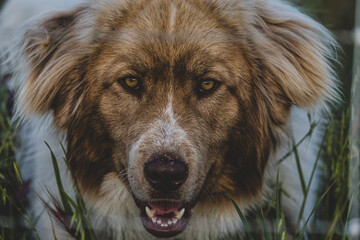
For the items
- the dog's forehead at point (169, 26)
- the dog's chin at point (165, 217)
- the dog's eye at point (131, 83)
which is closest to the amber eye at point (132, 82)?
the dog's eye at point (131, 83)

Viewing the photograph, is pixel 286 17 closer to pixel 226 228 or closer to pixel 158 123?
pixel 158 123

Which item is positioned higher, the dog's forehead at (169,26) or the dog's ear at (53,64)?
the dog's forehead at (169,26)

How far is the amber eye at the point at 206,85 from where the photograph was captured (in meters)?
2.62

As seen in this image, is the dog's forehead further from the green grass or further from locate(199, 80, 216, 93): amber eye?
the green grass

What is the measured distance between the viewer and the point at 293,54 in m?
2.90

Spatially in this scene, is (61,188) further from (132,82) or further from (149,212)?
(132,82)

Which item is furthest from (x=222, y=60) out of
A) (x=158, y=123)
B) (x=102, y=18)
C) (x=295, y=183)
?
(x=295, y=183)

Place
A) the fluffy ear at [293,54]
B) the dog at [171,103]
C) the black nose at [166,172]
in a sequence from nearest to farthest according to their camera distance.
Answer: the black nose at [166,172] → the dog at [171,103] → the fluffy ear at [293,54]

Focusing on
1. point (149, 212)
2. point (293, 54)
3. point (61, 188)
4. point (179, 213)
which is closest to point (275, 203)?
point (179, 213)

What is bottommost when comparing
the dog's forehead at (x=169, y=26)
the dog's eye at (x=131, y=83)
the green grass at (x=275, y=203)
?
the green grass at (x=275, y=203)

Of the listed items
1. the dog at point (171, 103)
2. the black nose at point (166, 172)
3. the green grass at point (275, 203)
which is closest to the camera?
the black nose at point (166, 172)

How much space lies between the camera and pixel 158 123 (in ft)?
8.27

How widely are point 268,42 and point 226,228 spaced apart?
1.08 m

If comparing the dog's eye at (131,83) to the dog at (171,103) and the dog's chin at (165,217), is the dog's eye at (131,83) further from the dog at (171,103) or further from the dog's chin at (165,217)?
the dog's chin at (165,217)
